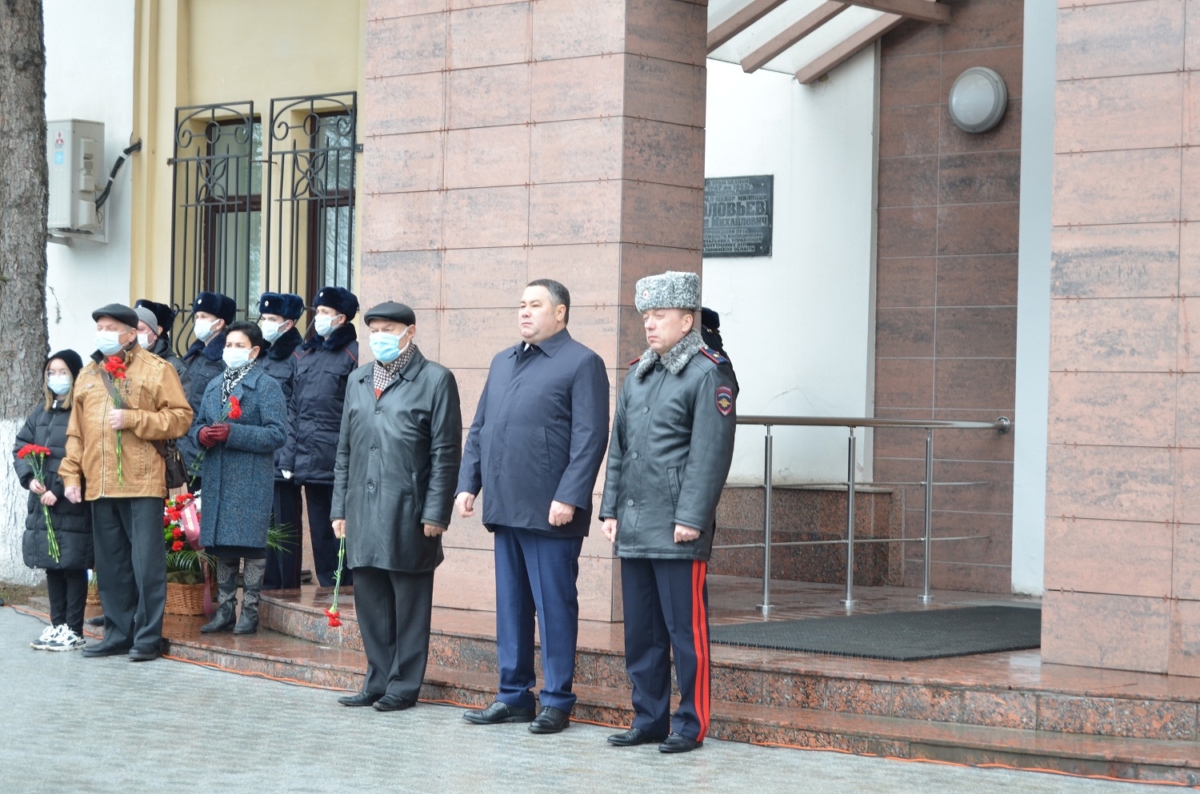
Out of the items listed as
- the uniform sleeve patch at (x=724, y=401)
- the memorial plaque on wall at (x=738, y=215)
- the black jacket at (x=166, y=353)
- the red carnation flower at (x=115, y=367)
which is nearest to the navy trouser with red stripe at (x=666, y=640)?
the uniform sleeve patch at (x=724, y=401)

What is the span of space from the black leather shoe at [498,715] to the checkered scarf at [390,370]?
145 centimetres

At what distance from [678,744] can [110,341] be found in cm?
372

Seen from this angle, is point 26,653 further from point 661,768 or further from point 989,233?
point 989,233

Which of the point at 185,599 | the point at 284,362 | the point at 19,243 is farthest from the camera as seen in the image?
the point at 19,243

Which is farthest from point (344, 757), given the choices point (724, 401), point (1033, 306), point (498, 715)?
point (1033, 306)

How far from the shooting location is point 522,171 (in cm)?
868

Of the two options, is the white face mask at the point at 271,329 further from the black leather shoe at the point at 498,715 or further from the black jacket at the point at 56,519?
the black leather shoe at the point at 498,715

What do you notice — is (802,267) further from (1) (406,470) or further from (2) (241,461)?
(1) (406,470)

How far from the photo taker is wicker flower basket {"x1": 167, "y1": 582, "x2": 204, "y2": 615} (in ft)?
30.7

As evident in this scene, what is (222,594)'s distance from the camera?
29.4ft

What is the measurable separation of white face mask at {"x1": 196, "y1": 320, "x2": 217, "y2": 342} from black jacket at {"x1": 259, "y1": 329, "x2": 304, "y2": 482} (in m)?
0.37

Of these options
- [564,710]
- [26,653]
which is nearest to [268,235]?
[26,653]

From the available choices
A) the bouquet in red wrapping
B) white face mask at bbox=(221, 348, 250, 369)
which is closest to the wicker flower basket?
the bouquet in red wrapping

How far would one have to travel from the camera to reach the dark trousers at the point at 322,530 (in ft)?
31.6
